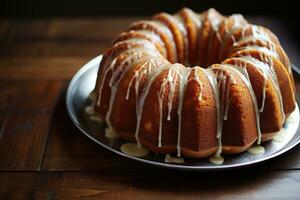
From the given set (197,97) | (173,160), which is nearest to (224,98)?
(197,97)

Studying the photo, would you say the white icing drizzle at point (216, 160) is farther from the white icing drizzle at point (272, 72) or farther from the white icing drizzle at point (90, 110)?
the white icing drizzle at point (90, 110)

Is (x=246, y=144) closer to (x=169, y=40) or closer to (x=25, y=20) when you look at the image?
(x=169, y=40)

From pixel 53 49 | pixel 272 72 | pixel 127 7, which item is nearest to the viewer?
pixel 272 72

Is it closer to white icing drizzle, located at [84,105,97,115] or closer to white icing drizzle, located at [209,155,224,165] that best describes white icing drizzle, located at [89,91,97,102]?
white icing drizzle, located at [84,105,97,115]

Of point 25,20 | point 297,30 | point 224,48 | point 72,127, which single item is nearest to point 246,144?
point 224,48

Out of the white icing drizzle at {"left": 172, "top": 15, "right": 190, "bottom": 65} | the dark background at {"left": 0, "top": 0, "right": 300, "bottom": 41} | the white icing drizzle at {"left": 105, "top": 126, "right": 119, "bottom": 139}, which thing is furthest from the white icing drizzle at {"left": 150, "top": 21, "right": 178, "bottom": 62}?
the dark background at {"left": 0, "top": 0, "right": 300, "bottom": 41}

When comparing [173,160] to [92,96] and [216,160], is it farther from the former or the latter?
[92,96]
